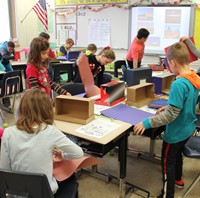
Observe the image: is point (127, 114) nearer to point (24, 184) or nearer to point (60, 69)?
point (24, 184)

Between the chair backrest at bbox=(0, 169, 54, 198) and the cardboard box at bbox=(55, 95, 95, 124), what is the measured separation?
2.44 ft

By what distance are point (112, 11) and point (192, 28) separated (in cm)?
183

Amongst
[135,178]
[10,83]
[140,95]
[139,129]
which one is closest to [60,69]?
[10,83]

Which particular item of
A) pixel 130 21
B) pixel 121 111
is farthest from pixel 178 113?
pixel 130 21

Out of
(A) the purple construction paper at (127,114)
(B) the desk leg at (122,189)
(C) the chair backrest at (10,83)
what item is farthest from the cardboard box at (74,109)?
(C) the chair backrest at (10,83)

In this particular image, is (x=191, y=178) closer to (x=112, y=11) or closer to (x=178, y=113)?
(x=178, y=113)

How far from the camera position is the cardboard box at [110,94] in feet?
7.58

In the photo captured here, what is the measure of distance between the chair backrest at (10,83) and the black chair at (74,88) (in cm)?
145

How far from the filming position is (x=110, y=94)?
233cm

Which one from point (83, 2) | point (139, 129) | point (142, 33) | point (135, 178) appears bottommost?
point (135, 178)

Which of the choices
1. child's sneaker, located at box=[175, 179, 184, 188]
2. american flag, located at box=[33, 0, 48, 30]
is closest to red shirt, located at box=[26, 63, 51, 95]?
child's sneaker, located at box=[175, 179, 184, 188]

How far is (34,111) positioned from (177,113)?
93cm

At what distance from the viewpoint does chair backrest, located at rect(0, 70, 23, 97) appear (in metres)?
3.81

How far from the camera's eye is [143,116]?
2.03 metres
